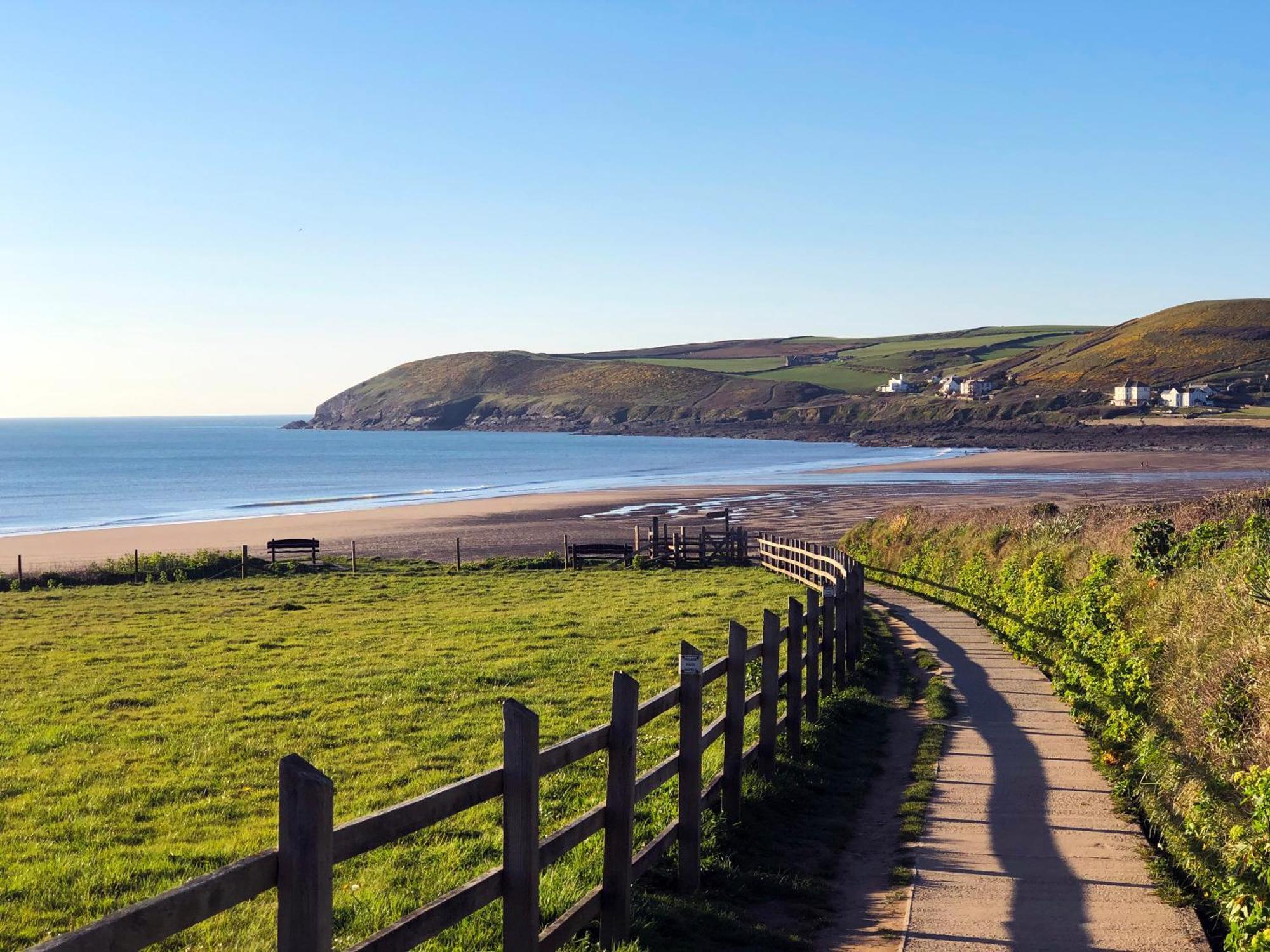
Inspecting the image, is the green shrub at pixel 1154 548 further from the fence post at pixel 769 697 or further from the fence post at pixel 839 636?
the fence post at pixel 769 697

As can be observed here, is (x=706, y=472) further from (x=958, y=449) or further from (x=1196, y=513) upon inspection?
(x=1196, y=513)

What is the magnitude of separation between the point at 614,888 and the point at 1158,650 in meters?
6.38

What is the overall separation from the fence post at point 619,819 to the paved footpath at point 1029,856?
1.80 meters

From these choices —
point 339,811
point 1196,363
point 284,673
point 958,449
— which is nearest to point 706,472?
point 958,449

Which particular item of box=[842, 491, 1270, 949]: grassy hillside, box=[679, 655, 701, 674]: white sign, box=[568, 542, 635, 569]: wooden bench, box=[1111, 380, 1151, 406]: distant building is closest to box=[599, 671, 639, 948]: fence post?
box=[679, 655, 701, 674]: white sign

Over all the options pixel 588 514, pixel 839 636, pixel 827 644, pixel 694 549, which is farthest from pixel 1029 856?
pixel 588 514

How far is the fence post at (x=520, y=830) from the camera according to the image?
5.66 meters

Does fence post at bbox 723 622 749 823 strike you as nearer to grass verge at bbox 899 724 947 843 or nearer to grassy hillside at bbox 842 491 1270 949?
grass verge at bbox 899 724 947 843

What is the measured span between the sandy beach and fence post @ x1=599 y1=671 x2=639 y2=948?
129 feet

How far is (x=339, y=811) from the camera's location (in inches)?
393

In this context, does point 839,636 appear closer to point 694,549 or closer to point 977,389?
point 694,549

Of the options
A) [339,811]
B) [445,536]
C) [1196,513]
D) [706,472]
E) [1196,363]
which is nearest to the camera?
[339,811]

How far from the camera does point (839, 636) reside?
16047 millimetres

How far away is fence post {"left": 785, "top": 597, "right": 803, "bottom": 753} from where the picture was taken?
38.6 feet
